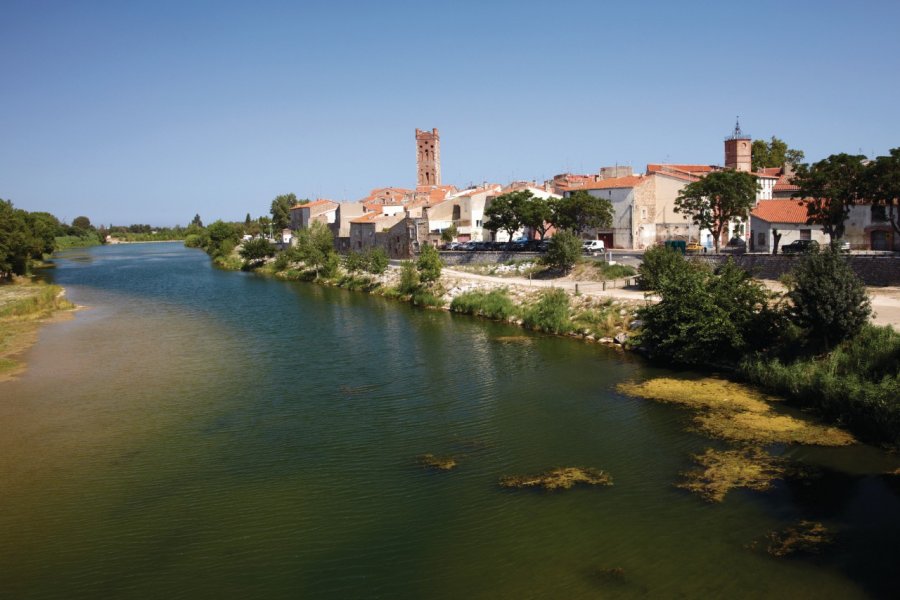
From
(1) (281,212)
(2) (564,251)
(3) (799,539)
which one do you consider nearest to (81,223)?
(1) (281,212)

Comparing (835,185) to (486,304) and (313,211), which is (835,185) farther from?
(313,211)

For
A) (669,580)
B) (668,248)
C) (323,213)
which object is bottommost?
(669,580)

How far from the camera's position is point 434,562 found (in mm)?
12914

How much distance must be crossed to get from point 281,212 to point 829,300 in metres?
114

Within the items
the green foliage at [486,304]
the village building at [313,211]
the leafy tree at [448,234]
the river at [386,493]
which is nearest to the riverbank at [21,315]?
the river at [386,493]

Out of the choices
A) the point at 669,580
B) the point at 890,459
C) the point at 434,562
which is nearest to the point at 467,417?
the point at 434,562

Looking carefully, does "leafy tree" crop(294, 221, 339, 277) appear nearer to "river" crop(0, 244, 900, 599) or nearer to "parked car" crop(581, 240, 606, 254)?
"parked car" crop(581, 240, 606, 254)

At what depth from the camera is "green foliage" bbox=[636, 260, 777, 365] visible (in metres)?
25.2

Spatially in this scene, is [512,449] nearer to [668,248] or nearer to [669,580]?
→ [669,580]

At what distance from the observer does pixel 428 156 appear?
121062mm

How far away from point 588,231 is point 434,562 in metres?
50.3

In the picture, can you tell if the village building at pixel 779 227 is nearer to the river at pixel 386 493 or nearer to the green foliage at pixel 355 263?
the river at pixel 386 493

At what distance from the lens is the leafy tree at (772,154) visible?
269 feet

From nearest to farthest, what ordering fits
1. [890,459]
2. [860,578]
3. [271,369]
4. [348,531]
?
[860,578] < [348,531] < [890,459] < [271,369]
